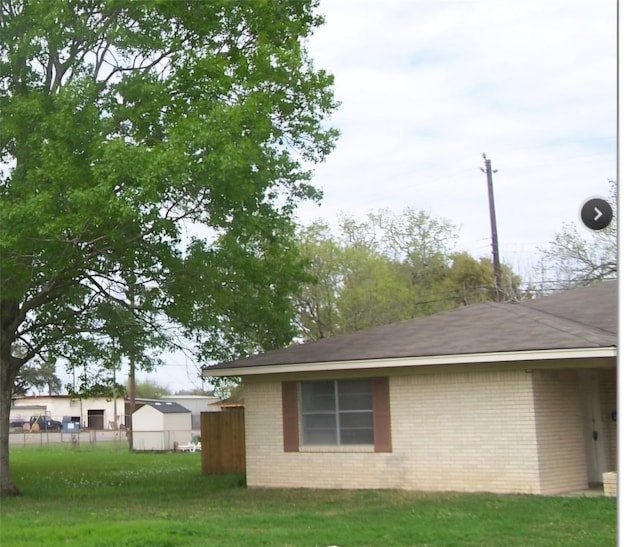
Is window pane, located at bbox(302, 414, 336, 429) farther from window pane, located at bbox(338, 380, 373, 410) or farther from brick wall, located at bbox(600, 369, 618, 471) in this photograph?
brick wall, located at bbox(600, 369, 618, 471)

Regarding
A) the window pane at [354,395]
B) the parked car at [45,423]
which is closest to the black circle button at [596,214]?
the window pane at [354,395]

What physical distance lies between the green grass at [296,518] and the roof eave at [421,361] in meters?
2.31

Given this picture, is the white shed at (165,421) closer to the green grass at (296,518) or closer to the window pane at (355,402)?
the green grass at (296,518)

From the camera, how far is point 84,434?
70875 mm

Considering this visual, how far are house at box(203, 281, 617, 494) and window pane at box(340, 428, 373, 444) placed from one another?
0.06ft

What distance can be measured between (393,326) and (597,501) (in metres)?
6.91

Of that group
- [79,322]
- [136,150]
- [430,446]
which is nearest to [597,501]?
[430,446]

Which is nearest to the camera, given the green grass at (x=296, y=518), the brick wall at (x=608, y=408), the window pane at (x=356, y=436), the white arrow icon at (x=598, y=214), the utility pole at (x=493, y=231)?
the white arrow icon at (x=598, y=214)

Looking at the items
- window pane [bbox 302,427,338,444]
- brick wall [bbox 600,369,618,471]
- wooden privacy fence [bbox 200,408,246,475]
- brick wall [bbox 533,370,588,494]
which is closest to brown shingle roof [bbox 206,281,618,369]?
brick wall [bbox 533,370,588,494]

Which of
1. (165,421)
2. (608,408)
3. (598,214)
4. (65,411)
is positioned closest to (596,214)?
(598,214)

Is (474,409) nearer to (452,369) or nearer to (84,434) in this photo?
(452,369)

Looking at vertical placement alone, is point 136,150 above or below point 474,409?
above

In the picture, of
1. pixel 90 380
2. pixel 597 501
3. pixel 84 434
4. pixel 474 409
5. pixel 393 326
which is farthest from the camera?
pixel 84 434

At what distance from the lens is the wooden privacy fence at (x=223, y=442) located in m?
23.8
